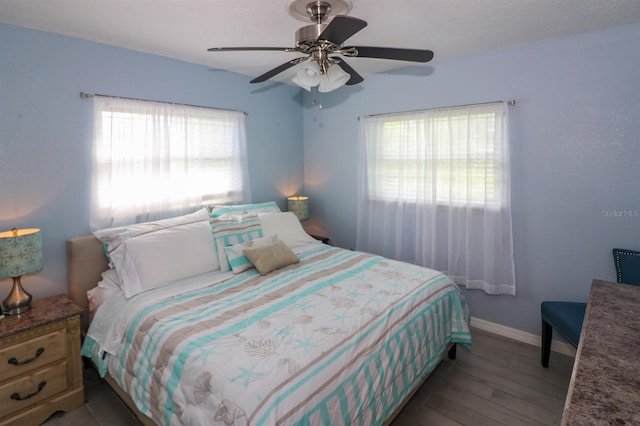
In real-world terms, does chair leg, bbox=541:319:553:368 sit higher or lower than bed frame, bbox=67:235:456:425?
lower

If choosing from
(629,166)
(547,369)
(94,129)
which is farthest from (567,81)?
(94,129)

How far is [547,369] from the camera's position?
248 cm

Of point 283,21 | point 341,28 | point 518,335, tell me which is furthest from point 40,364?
point 518,335

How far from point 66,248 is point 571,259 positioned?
3.85 meters

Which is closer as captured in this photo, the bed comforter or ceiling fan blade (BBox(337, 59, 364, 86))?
the bed comforter

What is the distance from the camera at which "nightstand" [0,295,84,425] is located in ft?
5.98

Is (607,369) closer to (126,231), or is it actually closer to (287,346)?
(287,346)

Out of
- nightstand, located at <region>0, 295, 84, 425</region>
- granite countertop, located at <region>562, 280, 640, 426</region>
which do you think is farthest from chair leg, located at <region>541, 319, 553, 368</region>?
nightstand, located at <region>0, 295, 84, 425</region>

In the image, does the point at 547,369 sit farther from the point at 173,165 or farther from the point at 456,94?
the point at 173,165

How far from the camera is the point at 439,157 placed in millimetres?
3111

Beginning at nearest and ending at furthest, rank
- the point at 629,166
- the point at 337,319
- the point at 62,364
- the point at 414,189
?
the point at 337,319 < the point at 62,364 < the point at 629,166 < the point at 414,189

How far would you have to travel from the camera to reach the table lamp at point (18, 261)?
1885 millimetres

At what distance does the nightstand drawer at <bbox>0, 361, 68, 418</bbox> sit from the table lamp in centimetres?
40

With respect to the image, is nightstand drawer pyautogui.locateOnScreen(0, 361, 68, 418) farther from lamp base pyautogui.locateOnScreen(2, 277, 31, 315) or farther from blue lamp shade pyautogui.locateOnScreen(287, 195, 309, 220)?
blue lamp shade pyautogui.locateOnScreen(287, 195, 309, 220)
